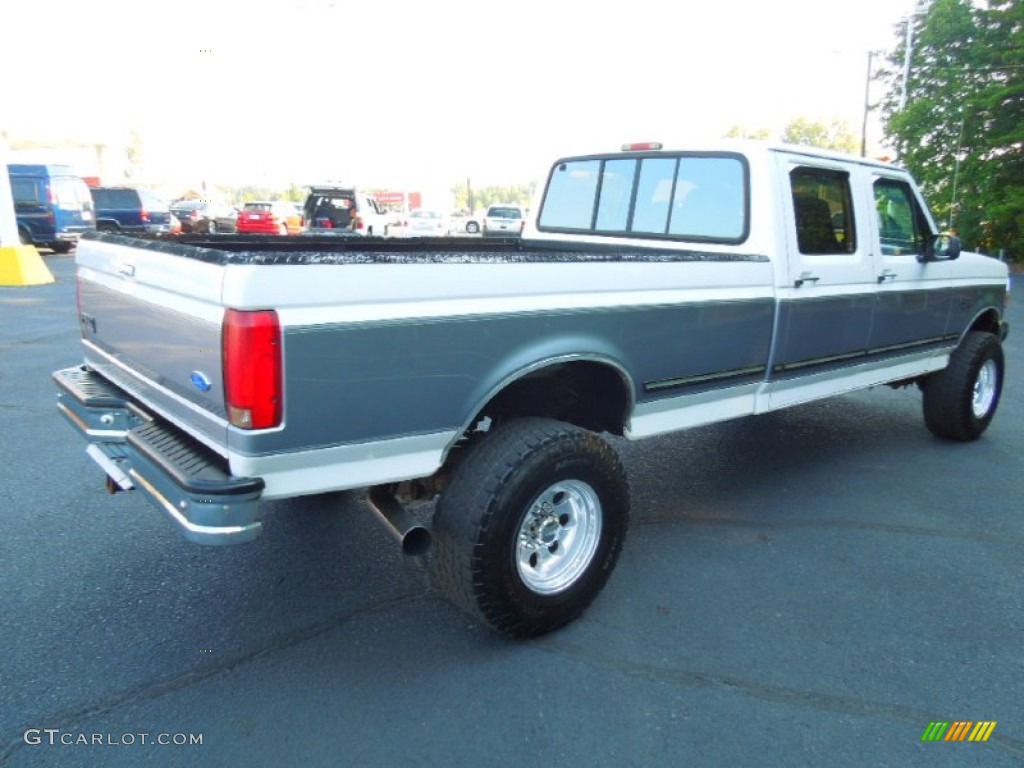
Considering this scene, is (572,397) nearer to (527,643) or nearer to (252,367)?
(527,643)

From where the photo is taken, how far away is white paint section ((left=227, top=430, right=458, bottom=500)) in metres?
2.33

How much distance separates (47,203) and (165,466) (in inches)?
824

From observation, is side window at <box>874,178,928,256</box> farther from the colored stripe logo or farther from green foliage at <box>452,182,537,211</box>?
green foliage at <box>452,182,537,211</box>

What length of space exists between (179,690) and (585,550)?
1.59 metres

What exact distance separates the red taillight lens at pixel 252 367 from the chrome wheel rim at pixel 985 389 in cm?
545

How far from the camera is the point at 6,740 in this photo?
234 centimetres

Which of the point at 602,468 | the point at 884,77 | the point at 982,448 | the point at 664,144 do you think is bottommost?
the point at 982,448

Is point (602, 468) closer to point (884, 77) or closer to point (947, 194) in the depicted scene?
point (947, 194)

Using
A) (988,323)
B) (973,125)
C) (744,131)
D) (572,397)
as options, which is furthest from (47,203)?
(744,131)

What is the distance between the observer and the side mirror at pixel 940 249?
479cm

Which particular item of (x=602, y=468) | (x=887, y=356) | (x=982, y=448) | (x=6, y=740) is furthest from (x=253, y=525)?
(x=982, y=448)

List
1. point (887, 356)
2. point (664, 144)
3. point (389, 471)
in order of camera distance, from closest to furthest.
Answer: point (389, 471), point (664, 144), point (887, 356)

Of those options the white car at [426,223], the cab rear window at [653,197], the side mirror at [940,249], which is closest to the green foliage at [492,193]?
the white car at [426,223]

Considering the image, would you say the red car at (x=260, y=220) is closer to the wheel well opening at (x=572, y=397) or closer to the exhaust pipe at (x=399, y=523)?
the wheel well opening at (x=572, y=397)
